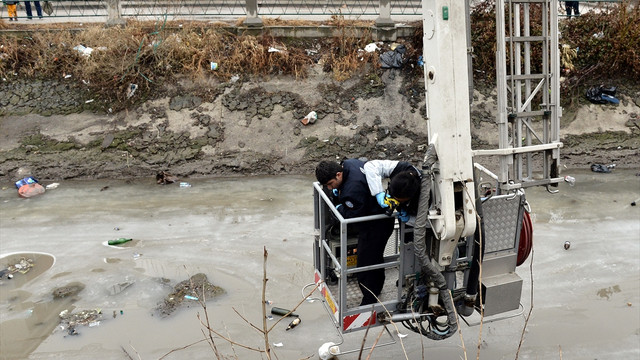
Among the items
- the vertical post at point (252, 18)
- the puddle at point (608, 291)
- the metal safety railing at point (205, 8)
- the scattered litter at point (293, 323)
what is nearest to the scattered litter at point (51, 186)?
the metal safety railing at point (205, 8)

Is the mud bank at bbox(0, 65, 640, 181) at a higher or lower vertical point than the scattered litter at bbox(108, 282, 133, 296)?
higher

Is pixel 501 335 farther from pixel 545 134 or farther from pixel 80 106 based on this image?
pixel 80 106

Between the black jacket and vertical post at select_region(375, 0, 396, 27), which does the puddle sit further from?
vertical post at select_region(375, 0, 396, 27)

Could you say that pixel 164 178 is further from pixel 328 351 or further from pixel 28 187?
pixel 328 351

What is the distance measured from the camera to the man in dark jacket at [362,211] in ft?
16.4

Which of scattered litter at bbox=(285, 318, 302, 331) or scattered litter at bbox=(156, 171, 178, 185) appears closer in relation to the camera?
scattered litter at bbox=(285, 318, 302, 331)

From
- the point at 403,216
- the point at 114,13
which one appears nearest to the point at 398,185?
the point at 403,216

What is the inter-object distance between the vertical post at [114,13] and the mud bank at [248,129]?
218cm

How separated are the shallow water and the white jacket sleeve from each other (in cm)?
191

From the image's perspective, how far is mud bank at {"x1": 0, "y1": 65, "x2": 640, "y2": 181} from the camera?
444 inches

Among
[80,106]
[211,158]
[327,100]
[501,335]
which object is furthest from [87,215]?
[501,335]

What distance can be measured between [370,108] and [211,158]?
364 centimetres

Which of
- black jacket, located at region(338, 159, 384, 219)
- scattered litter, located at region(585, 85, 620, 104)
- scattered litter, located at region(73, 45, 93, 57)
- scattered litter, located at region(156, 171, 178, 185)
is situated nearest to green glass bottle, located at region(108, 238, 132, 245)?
scattered litter, located at region(156, 171, 178, 185)

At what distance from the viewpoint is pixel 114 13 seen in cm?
1362
